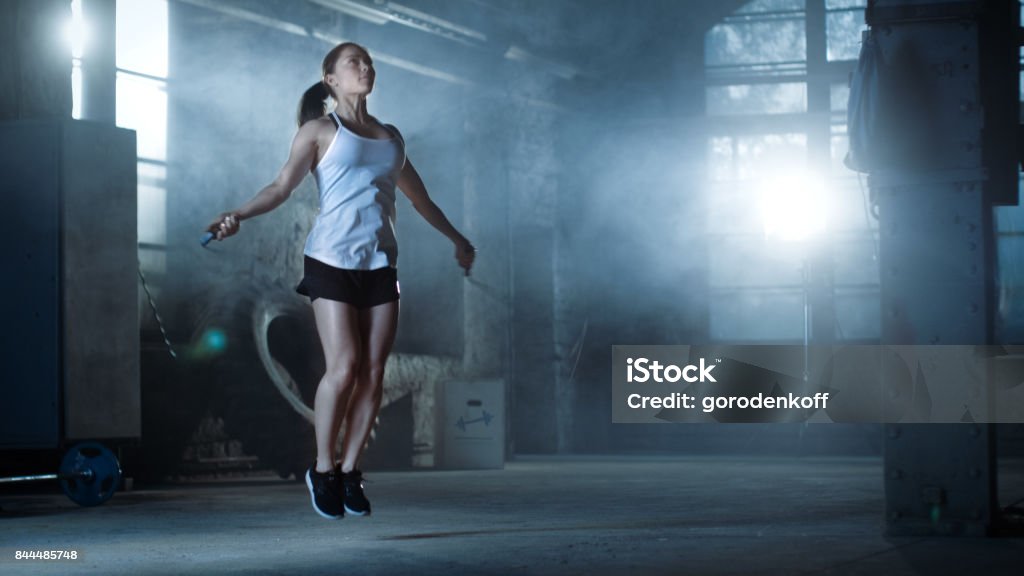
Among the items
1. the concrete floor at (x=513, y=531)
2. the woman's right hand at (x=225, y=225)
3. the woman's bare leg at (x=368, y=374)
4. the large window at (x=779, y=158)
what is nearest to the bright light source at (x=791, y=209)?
the large window at (x=779, y=158)

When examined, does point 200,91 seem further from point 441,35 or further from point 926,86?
point 926,86

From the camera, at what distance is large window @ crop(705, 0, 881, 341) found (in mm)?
14891

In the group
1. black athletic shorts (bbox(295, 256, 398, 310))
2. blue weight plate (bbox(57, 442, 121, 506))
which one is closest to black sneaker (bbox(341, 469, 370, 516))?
black athletic shorts (bbox(295, 256, 398, 310))

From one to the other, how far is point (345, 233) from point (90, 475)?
5.16 meters

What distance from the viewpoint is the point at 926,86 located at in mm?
5266

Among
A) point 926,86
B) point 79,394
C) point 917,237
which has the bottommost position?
point 79,394

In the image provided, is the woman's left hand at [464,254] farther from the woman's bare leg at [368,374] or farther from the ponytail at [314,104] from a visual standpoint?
the ponytail at [314,104]

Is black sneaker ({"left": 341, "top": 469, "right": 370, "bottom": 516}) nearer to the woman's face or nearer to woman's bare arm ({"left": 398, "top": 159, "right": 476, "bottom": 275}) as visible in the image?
woman's bare arm ({"left": 398, "top": 159, "right": 476, "bottom": 275})

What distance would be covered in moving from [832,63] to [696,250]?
2.52 m

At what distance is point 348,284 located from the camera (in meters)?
2.89

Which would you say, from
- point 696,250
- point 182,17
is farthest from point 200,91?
point 696,250

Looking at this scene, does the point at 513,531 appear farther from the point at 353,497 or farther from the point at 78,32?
the point at 78,32

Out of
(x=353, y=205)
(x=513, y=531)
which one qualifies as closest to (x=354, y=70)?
(x=353, y=205)

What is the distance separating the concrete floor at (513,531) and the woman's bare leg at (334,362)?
1.32 m
